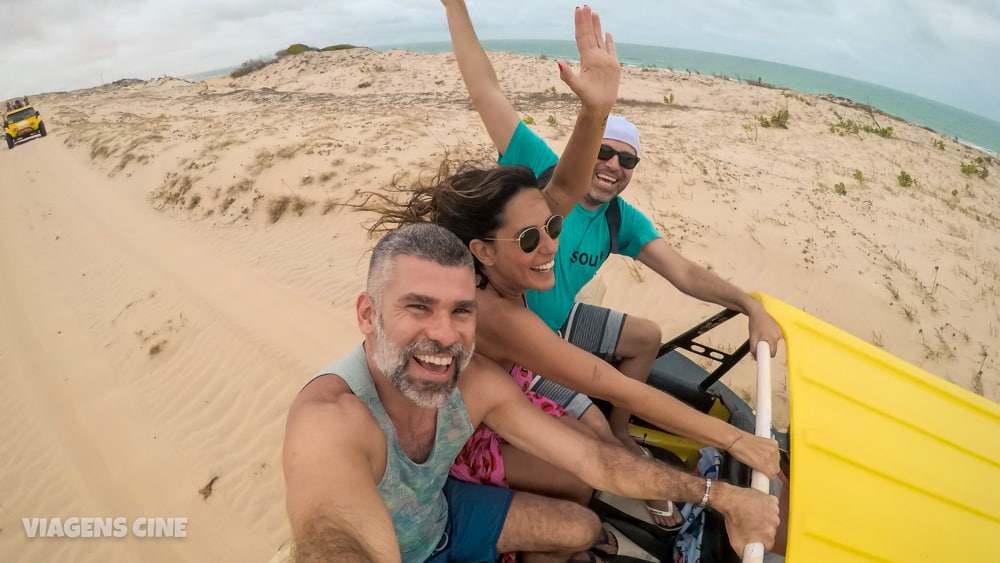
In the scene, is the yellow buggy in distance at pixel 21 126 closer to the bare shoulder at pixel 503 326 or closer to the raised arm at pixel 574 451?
the bare shoulder at pixel 503 326

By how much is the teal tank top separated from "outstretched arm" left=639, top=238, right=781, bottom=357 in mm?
1309

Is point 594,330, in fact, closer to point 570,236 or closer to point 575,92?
point 570,236

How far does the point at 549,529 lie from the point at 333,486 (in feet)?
2.97

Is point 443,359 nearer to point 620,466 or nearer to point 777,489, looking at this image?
point 620,466

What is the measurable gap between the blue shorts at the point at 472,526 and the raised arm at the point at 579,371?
22.0 inches

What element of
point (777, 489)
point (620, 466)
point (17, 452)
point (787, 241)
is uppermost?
point (620, 466)

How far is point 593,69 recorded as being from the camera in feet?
6.56

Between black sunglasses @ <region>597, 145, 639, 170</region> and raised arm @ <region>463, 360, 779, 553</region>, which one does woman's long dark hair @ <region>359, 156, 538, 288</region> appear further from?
black sunglasses @ <region>597, 145, 639, 170</region>

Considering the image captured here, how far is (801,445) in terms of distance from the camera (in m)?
1.69

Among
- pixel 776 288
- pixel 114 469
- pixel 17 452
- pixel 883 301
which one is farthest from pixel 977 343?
pixel 17 452

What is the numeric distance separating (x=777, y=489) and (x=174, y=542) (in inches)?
149

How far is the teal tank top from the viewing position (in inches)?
66.6

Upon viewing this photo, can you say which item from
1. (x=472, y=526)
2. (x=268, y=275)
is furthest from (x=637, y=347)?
(x=268, y=275)

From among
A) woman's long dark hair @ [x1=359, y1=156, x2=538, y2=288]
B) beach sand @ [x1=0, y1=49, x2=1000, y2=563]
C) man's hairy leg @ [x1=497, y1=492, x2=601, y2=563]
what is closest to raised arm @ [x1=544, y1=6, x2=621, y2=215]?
woman's long dark hair @ [x1=359, y1=156, x2=538, y2=288]
